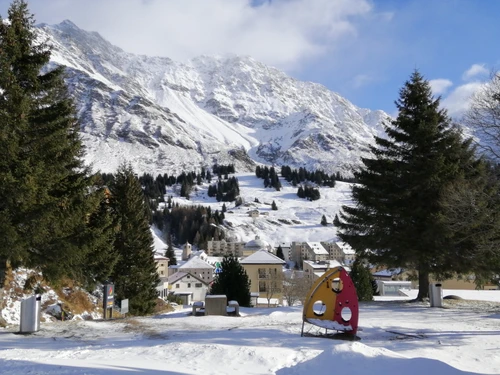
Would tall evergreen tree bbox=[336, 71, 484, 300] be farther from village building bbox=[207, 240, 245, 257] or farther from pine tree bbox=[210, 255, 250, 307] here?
village building bbox=[207, 240, 245, 257]

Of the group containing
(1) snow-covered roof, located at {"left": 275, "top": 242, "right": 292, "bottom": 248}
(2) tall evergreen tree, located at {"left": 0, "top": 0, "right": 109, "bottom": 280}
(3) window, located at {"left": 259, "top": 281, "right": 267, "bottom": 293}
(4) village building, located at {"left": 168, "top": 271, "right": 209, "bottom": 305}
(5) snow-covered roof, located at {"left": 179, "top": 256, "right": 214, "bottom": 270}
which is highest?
(2) tall evergreen tree, located at {"left": 0, "top": 0, "right": 109, "bottom": 280}

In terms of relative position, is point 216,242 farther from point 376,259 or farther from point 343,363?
point 343,363

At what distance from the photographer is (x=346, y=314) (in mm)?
11773

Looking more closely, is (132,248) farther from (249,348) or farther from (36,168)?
(249,348)

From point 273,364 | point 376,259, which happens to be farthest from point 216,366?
point 376,259

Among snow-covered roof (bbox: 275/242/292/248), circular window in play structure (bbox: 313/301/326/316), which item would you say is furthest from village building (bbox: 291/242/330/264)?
circular window in play structure (bbox: 313/301/326/316)

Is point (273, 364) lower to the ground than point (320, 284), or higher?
lower

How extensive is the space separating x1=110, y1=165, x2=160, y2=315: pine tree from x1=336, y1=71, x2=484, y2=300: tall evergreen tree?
12.7 metres

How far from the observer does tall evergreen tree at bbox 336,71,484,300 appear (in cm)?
1831

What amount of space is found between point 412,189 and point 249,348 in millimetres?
12498

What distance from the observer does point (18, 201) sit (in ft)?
39.4

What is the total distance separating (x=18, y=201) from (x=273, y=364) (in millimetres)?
8642

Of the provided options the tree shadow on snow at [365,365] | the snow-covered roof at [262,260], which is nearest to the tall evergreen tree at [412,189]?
the tree shadow on snow at [365,365]

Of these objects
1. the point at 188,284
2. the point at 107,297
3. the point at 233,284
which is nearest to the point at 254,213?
the point at 188,284
